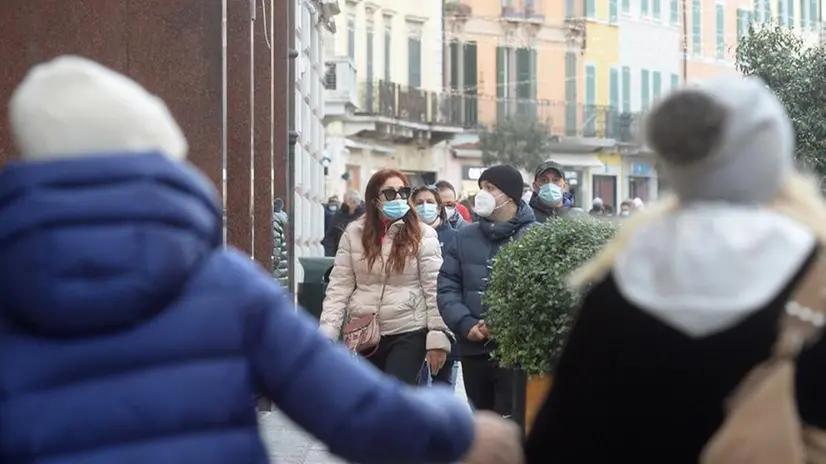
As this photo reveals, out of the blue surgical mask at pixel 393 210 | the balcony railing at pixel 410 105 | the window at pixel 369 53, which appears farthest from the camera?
the window at pixel 369 53

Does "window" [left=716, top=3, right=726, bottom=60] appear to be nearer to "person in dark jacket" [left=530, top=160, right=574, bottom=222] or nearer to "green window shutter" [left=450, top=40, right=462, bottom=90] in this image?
"green window shutter" [left=450, top=40, right=462, bottom=90]

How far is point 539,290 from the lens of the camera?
9.97 meters

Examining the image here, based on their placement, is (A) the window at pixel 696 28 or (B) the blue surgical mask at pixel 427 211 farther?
(A) the window at pixel 696 28

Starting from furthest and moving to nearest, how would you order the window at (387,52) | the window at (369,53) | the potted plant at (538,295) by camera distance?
1. the window at (387,52)
2. the window at (369,53)
3. the potted plant at (538,295)

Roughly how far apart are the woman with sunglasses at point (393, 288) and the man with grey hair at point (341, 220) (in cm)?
1629

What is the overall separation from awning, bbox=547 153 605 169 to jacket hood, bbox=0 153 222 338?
67.4 meters

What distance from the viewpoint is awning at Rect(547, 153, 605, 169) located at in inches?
2820

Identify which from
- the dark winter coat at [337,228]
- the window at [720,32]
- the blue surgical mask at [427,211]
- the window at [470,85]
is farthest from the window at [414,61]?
the blue surgical mask at [427,211]

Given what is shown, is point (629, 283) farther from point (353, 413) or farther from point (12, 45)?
point (12, 45)

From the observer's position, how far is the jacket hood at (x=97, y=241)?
3.92 meters

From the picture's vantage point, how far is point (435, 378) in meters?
11.8

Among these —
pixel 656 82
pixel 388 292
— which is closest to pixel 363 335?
pixel 388 292

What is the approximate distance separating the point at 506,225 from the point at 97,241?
740 cm

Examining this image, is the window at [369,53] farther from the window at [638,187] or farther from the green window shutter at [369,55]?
the window at [638,187]
